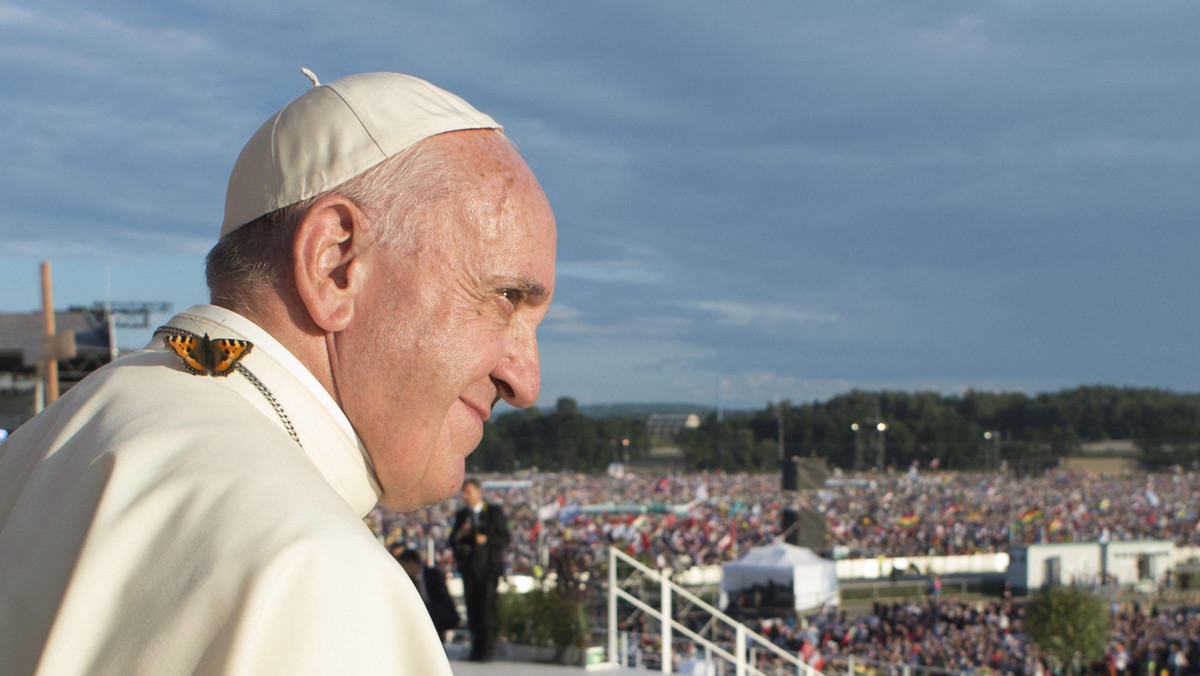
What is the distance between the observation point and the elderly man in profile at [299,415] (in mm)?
437

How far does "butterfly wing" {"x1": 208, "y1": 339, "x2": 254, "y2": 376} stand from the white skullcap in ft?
0.43

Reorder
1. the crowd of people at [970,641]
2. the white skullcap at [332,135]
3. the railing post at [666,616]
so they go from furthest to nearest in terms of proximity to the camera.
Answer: the crowd of people at [970,641] → the railing post at [666,616] → the white skullcap at [332,135]

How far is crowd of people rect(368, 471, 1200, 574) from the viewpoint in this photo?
26.3m

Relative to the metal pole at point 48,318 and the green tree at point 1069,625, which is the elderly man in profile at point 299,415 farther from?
the green tree at point 1069,625

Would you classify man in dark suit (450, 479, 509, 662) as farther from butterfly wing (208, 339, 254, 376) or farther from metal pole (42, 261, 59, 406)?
butterfly wing (208, 339, 254, 376)

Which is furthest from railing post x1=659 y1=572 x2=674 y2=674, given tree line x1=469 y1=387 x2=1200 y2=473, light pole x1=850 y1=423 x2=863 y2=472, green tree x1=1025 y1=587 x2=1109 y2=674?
light pole x1=850 y1=423 x2=863 y2=472

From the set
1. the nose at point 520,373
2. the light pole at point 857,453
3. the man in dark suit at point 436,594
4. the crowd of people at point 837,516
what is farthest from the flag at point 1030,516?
the nose at point 520,373

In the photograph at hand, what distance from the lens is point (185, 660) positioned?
1.41ft

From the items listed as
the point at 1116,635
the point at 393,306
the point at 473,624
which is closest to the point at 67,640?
the point at 393,306

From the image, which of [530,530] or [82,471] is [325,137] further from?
[530,530]

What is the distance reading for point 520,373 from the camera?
2.59 ft

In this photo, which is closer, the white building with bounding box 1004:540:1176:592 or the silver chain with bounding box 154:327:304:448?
the silver chain with bounding box 154:327:304:448

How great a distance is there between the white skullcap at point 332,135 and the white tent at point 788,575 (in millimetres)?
18784

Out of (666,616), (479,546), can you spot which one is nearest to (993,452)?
(666,616)
